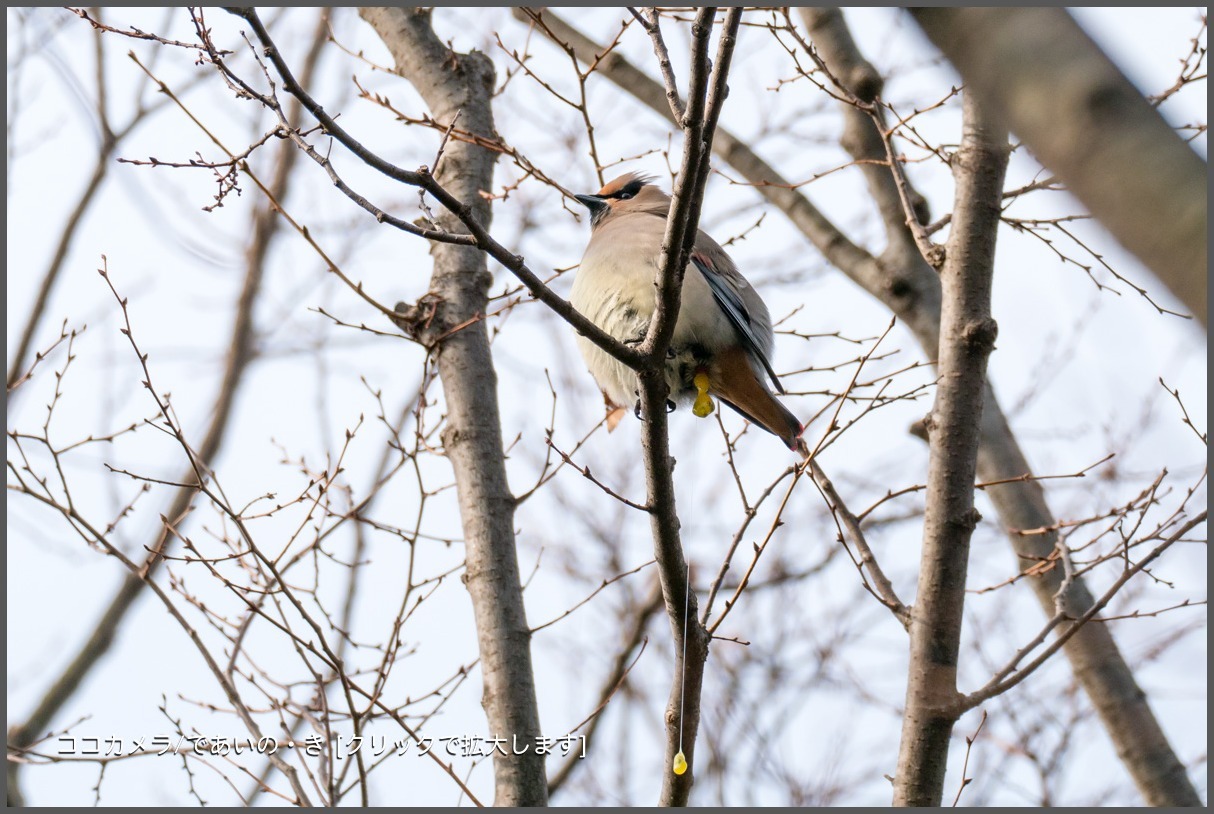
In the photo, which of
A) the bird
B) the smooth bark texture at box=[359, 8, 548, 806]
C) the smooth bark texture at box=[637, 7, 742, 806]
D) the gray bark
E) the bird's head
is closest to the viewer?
the smooth bark texture at box=[637, 7, 742, 806]

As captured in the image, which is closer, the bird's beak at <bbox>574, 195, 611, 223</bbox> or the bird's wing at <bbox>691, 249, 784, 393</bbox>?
the bird's wing at <bbox>691, 249, 784, 393</bbox>

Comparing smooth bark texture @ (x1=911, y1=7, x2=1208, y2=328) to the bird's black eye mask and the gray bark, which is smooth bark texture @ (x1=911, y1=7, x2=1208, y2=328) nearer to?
the bird's black eye mask

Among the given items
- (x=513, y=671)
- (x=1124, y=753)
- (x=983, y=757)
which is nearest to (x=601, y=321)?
(x=513, y=671)

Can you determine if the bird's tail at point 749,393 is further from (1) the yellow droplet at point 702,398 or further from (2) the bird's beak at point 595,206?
(2) the bird's beak at point 595,206

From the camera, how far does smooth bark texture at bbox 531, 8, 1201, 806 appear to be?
4410 millimetres

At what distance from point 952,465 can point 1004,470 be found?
4.29 ft

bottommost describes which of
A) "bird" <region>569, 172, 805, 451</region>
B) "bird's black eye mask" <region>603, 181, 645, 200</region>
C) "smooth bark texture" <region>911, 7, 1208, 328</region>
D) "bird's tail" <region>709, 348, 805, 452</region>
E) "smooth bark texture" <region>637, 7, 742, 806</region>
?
"smooth bark texture" <region>911, 7, 1208, 328</region>

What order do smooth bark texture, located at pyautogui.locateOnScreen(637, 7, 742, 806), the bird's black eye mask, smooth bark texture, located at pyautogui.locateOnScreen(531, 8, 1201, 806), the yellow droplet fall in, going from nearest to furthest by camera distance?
smooth bark texture, located at pyautogui.locateOnScreen(637, 7, 742, 806) < smooth bark texture, located at pyautogui.locateOnScreen(531, 8, 1201, 806) < the yellow droplet < the bird's black eye mask

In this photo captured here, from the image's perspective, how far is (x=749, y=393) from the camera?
4.73 m

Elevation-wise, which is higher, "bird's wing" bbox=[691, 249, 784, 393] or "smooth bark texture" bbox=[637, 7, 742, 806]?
"bird's wing" bbox=[691, 249, 784, 393]

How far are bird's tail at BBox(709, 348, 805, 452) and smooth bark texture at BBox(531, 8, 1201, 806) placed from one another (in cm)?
70

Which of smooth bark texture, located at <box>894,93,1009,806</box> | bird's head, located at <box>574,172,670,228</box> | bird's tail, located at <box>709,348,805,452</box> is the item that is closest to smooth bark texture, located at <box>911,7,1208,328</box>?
smooth bark texture, located at <box>894,93,1009,806</box>

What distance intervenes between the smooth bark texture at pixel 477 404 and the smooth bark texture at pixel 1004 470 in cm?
67

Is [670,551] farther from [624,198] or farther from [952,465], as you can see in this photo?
[624,198]
